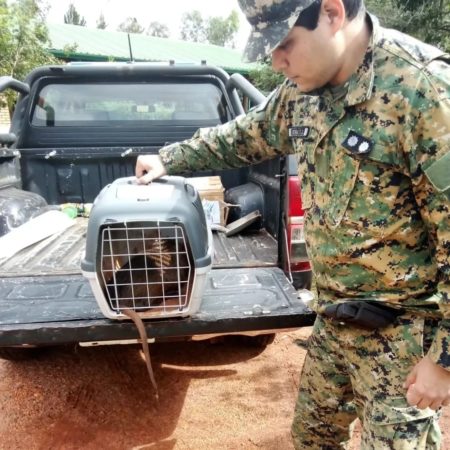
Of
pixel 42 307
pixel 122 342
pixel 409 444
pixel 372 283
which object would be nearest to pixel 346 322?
pixel 372 283

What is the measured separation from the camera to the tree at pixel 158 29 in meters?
55.3

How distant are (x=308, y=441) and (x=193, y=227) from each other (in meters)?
0.87

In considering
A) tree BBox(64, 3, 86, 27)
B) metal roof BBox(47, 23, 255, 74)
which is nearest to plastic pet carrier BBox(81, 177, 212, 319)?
metal roof BBox(47, 23, 255, 74)

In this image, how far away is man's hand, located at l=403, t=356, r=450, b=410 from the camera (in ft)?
3.86

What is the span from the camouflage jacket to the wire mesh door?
53 cm

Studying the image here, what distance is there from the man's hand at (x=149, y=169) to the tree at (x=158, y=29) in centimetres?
5688

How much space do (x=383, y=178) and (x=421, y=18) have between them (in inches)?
396

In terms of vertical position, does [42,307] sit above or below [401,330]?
→ below

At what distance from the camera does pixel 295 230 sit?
7.53ft

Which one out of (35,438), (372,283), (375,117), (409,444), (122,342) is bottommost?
(35,438)

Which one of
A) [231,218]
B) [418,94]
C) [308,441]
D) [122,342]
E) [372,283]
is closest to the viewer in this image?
[418,94]

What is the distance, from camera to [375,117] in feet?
4.08

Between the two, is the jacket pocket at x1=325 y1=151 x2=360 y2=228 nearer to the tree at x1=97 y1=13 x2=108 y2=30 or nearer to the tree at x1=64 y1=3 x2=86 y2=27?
the tree at x1=64 y1=3 x2=86 y2=27

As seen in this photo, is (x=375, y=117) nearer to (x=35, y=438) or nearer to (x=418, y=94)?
(x=418, y=94)
